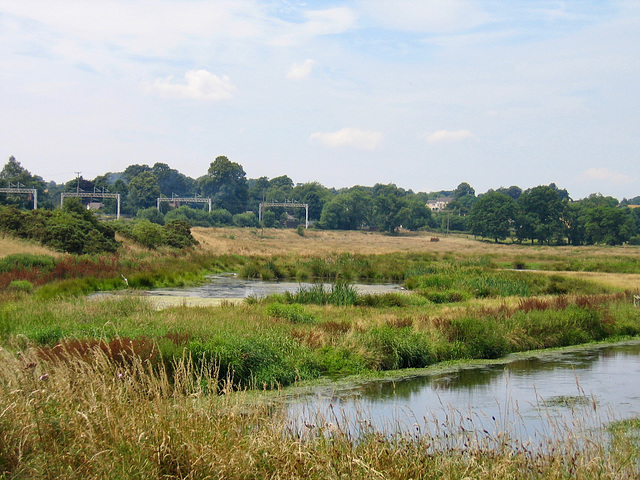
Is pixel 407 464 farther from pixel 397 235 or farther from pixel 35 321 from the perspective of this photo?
pixel 397 235

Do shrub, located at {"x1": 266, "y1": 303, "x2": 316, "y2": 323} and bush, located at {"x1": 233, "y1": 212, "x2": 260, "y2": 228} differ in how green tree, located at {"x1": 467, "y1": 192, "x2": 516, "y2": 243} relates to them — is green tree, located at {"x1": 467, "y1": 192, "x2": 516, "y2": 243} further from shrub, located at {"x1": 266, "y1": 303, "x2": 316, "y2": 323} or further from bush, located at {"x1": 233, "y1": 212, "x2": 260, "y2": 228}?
shrub, located at {"x1": 266, "y1": 303, "x2": 316, "y2": 323}

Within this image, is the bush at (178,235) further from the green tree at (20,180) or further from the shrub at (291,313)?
the green tree at (20,180)

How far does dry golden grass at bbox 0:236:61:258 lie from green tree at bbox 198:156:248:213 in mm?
115379

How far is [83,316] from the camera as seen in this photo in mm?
18844

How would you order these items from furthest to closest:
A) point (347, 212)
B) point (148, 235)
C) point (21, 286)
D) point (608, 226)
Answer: point (347, 212)
point (608, 226)
point (148, 235)
point (21, 286)

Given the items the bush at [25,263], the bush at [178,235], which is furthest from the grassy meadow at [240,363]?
the bush at [178,235]

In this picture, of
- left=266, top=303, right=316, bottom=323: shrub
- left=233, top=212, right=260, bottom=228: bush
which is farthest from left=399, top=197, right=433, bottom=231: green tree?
left=266, top=303, right=316, bottom=323: shrub

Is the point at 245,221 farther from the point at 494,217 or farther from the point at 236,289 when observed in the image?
the point at 236,289

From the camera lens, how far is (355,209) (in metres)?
157

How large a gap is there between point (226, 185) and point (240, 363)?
500 feet

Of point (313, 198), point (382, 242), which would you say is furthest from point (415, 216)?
point (382, 242)

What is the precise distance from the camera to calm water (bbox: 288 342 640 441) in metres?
12.6

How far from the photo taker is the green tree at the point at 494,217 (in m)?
131

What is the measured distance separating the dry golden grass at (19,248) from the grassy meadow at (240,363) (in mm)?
383
